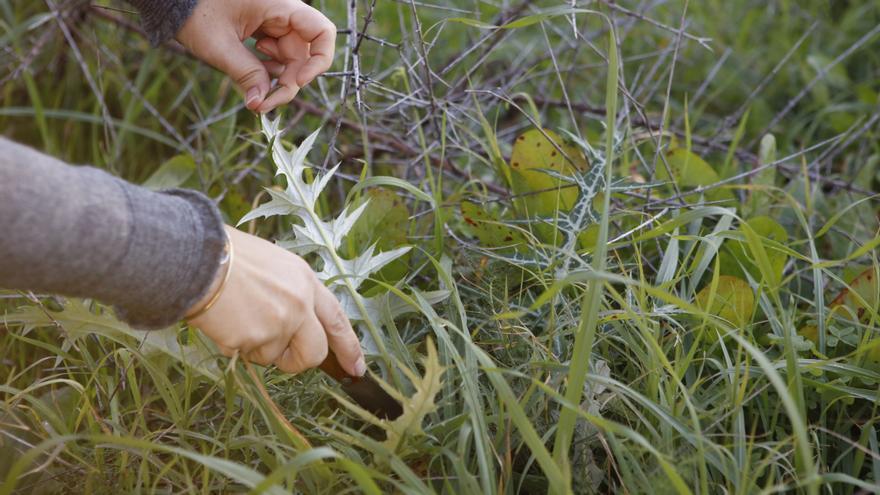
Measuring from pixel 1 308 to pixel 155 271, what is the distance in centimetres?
86

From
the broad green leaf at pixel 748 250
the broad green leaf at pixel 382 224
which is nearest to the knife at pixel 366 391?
the broad green leaf at pixel 382 224

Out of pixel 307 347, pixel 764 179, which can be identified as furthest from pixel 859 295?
pixel 307 347

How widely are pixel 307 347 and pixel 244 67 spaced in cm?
50

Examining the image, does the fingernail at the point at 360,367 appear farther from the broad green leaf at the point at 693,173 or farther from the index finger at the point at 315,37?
the broad green leaf at the point at 693,173

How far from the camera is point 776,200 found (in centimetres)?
180

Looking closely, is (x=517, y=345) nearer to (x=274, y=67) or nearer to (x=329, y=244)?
(x=329, y=244)

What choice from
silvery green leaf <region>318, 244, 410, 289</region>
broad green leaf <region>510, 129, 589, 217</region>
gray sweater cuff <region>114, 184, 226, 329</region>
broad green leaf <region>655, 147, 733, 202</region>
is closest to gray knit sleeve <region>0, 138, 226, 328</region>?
gray sweater cuff <region>114, 184, 226, 329</region>

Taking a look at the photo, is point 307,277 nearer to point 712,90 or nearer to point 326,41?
point 326,41

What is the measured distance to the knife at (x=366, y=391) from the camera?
3.75 ft

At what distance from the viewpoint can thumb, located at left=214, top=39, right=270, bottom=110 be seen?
130 centimetres

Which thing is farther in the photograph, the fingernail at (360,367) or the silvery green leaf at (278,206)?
the silvery green leaf at (278,206)

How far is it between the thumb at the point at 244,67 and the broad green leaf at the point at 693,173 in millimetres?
848

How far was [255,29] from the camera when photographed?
1.33m

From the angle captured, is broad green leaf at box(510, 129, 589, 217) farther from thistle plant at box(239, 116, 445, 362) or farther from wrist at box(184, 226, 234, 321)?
wrist at box(184, 226, 234, 321)
